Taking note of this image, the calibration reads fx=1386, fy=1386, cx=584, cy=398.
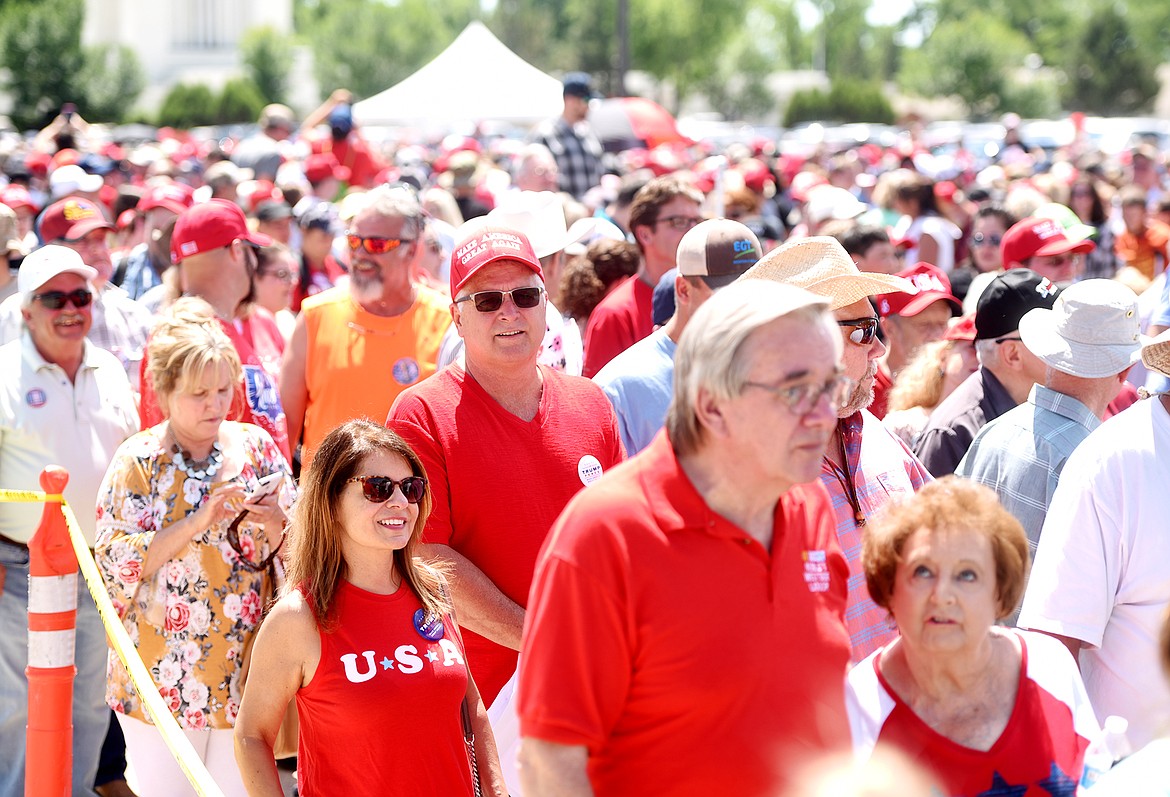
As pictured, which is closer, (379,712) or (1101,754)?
(1101,754)

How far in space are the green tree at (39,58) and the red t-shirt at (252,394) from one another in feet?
187

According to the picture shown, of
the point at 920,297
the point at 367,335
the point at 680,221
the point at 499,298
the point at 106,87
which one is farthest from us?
the point at 106,87

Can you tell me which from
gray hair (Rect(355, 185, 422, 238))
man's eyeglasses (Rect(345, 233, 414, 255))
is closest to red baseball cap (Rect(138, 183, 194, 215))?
gray hair (Rect(355, 185, 422, 238))

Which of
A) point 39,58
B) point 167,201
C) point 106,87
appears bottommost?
point 106,87

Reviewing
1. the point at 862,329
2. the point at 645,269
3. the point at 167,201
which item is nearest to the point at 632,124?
the point at 167,201

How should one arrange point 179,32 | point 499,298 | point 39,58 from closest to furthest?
point 499,298 < point 39,58 < point 179,32

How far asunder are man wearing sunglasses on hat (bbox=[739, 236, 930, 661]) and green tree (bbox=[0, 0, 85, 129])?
60094 mm

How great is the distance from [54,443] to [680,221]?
3058 millimetres

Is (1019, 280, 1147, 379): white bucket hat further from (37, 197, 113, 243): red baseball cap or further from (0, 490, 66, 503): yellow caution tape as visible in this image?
(37, 197, 113, 243): red baseball cap

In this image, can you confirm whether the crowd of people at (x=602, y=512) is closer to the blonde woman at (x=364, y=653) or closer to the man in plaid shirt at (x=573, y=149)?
the blonde woman at (x=364, y=653)

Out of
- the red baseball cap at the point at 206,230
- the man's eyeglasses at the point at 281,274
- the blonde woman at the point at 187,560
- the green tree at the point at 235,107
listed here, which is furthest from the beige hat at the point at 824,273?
the green tree at the point at 235,107

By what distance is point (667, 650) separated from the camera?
2.43 metres

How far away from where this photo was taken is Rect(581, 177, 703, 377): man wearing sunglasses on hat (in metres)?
6.48

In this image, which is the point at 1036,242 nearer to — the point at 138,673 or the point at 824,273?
the point at 824,273
